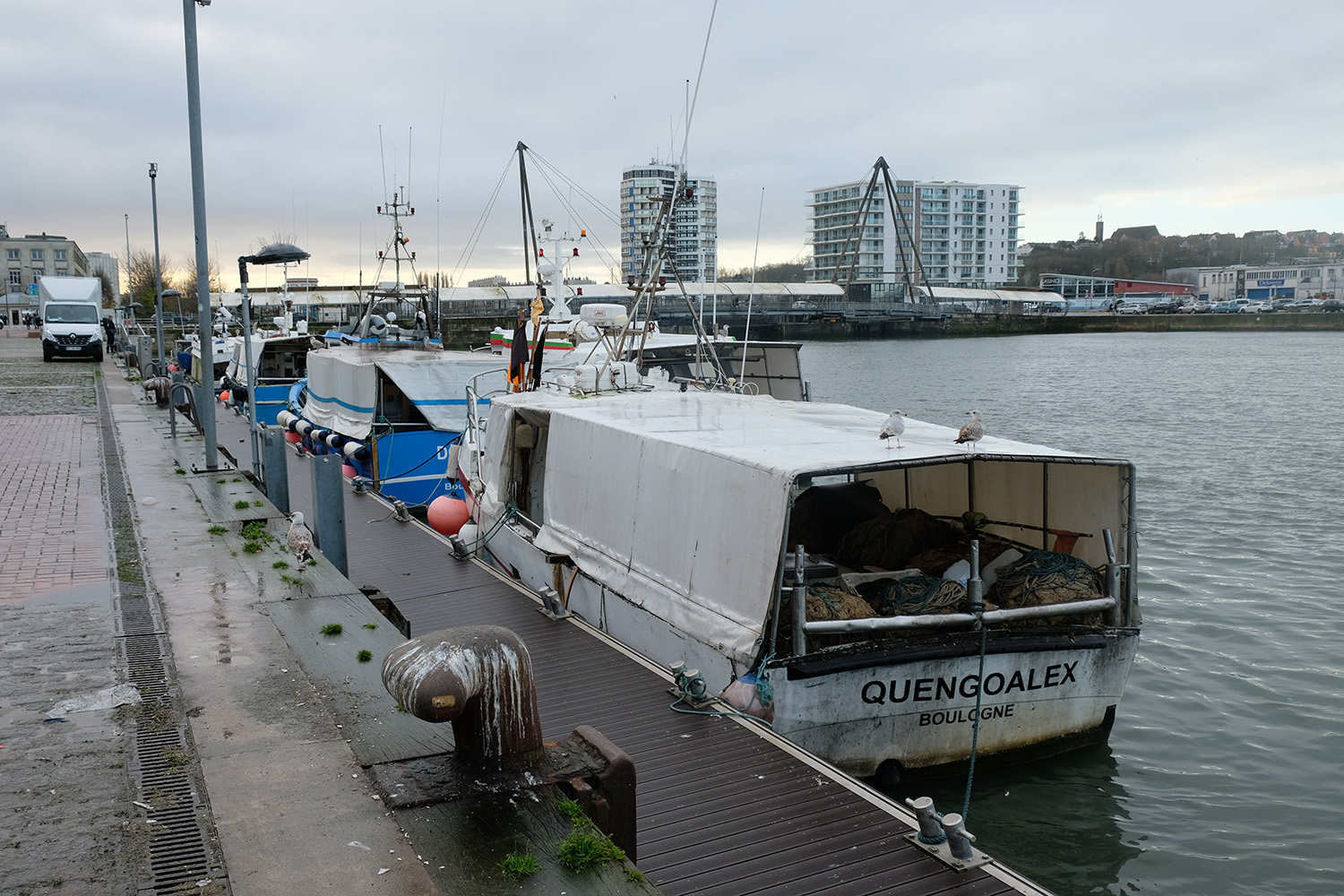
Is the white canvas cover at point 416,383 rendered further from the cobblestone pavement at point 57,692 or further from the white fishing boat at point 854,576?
the white fishing boat at point 854,576

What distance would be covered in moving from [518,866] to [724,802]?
211 cm

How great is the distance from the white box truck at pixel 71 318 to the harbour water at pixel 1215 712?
3570 cm

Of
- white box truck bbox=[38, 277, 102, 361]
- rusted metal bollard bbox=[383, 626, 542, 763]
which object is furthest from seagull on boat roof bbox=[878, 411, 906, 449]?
white box truck bbox=[38, 277, 102, 361]

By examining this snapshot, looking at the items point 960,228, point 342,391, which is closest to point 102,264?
point 960,228

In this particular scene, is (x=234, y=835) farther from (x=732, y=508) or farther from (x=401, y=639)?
(x=732, y=508)

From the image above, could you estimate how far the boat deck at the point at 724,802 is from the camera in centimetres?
521

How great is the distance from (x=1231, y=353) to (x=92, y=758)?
8936cm

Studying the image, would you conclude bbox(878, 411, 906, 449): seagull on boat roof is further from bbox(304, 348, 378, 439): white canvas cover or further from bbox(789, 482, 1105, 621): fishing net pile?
bbox(304, 348, 378, 439): white canvas cover

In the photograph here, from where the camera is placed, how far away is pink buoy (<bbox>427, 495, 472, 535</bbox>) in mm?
15938

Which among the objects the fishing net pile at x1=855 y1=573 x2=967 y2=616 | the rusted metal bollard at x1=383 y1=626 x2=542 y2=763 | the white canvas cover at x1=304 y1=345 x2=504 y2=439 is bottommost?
the fishing net pile at x1=855 y1=573 x2=967 y2=616

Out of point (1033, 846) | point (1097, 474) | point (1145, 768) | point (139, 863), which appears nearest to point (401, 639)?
point (139, 863)

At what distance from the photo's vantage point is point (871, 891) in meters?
5.09

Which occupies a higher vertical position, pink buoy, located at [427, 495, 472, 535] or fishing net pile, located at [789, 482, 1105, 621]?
fishing net pile, located at [789, 482, 1105, 621]

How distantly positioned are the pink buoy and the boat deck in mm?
6933
